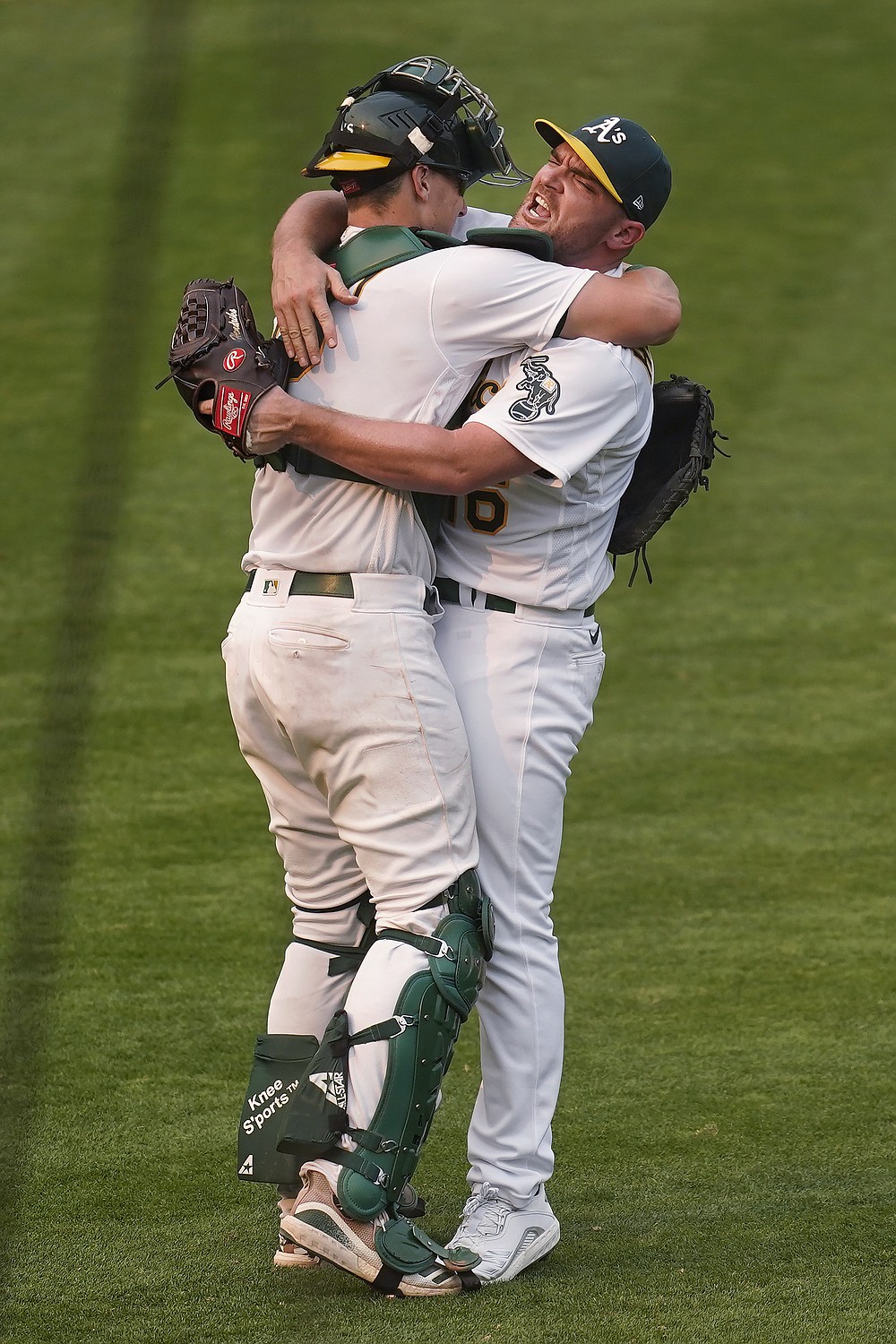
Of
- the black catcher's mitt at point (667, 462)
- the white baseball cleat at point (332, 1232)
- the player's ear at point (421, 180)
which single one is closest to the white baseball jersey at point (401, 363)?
the player's ear at point (421, 180)

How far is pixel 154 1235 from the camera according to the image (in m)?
3.32

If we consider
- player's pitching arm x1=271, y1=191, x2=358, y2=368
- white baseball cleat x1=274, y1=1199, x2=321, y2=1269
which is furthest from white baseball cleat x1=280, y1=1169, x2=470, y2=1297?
player's pitching arm x1=271, y1=191, x2=358, y2=368

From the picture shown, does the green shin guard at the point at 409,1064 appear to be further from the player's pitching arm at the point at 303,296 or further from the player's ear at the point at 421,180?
the player's ear at the point at 421,180

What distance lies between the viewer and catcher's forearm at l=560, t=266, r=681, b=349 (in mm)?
2988

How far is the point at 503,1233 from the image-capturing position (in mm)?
3098

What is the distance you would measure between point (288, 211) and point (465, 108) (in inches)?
16.2

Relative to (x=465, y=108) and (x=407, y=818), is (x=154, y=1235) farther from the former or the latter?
(x=465, y=108)

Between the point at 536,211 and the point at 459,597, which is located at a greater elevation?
the point at 536,211

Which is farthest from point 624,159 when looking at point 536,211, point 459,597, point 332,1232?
point 332,1232

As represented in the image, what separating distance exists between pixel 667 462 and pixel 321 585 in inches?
34.3

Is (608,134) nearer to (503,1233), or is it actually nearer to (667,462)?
(667,462)

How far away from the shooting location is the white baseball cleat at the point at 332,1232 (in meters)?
2.88

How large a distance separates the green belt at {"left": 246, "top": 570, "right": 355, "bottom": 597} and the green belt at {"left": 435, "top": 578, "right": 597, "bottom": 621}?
294 mm

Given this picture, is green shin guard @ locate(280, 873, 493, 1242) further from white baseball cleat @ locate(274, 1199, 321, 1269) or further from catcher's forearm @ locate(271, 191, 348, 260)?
catcher's forearm @ locate(271, 191, 348, 260)
